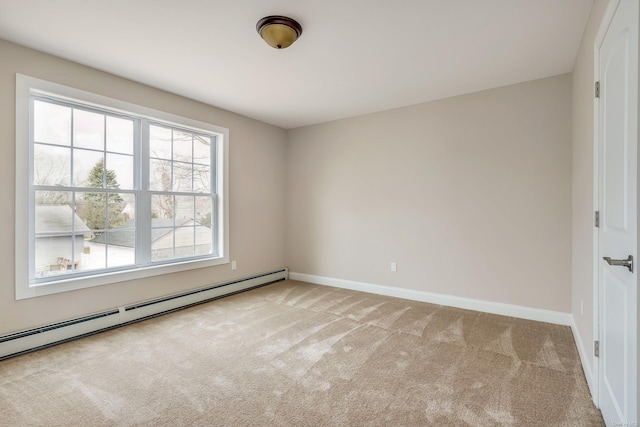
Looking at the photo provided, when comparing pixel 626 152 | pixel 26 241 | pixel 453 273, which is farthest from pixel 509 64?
pixel 26 241

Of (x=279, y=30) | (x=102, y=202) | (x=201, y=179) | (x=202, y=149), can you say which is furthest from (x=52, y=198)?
(x=279, y=30)

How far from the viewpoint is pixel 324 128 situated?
486 cm

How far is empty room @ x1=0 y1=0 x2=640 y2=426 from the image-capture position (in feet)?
6.05

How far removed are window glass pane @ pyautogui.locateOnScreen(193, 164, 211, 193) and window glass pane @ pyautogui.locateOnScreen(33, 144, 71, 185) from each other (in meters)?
1.36

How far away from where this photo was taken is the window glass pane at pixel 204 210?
13.4 feet

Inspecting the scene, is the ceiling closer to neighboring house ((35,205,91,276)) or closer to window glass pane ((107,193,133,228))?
window glass pane ((107,193,133,228))

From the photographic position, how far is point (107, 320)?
3.06 meters

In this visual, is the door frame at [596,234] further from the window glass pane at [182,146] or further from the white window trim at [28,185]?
the window glass pane at [182,146]

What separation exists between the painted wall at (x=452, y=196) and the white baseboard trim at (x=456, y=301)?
2.4 inches

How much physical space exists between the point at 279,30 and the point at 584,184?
8.47ft

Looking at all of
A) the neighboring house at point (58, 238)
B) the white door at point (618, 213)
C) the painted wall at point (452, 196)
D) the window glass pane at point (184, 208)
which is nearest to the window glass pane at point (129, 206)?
the neighboring house at point (58, 238)

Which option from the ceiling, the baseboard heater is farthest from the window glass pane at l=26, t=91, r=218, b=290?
the ceiling

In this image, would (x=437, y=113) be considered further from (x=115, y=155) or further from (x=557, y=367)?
(x=115, y=155)

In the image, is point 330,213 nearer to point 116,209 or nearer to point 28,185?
point 116,209
